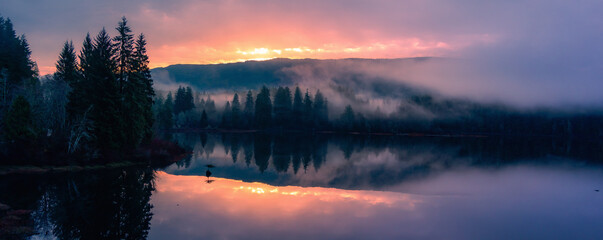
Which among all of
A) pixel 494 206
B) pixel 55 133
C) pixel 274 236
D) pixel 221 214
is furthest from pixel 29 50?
pixel 494 206

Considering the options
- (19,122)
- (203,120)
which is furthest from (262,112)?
(19,122)

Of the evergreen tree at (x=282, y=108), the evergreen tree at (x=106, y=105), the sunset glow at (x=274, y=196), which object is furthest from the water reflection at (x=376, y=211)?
the evergreen tree at (x=282, y=108)

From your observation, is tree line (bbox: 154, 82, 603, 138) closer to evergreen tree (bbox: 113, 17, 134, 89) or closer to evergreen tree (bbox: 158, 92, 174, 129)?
evergreen tree (bbox: 158, 92, 174, 129)

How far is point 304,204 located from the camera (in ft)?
86.0

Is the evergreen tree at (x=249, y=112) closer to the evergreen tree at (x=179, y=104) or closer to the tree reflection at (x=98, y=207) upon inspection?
the evergreen tree at (x=179, y=104)

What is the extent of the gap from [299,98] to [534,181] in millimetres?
121200

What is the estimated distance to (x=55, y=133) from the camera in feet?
142

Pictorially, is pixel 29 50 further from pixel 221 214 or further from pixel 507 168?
pixel 507 168

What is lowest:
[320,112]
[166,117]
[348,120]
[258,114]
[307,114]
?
[348,120]

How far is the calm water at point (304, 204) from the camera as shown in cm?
1966

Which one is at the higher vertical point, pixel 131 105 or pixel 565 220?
pixel 131 105

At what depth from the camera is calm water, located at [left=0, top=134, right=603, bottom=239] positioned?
1966cm

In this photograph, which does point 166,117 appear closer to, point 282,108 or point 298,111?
point 282,108

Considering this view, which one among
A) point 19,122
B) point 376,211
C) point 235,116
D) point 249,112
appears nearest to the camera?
point 376,211
